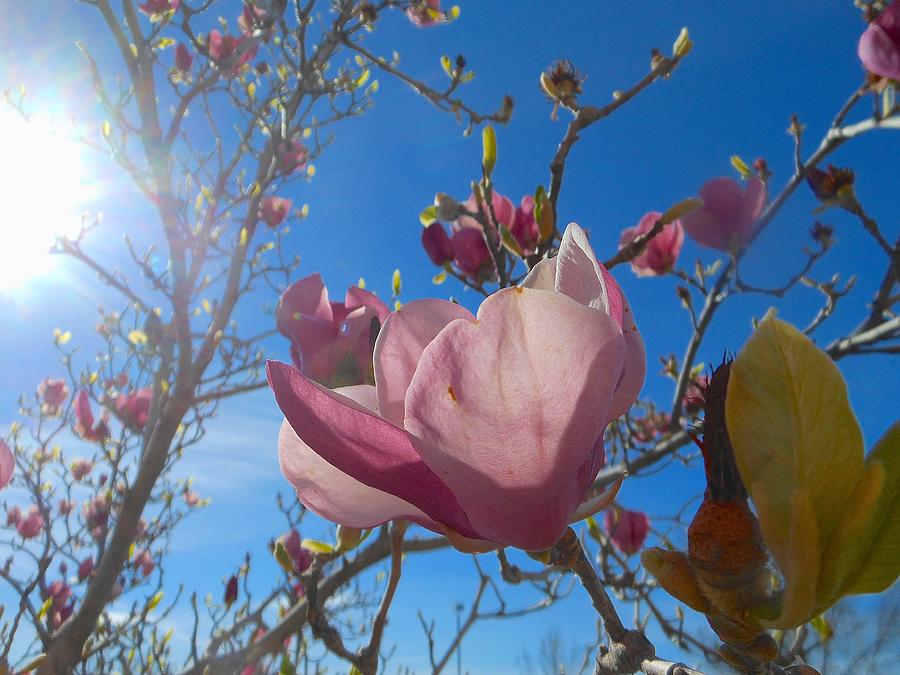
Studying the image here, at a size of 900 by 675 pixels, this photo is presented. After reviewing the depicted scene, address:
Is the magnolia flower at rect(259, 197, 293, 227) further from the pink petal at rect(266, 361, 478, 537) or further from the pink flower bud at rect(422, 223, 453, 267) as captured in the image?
the pink petal at rect(266, 361, 478, 537)

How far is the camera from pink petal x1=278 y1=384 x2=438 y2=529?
0.39 metres

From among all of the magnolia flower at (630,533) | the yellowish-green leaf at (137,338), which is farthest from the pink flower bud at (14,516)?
the magnolia flower at (630,533)

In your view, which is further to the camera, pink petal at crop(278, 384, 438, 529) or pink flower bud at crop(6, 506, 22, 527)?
pink flower bud at crop(6, 506, 22, 527)

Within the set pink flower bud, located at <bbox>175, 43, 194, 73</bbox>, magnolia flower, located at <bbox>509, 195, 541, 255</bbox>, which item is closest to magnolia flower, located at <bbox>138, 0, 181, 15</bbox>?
pink flower bud, located at <bbox>175, 43, 194, 73</bbox>

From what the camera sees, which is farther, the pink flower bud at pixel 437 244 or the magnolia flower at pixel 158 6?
the magnolia flower at pixel 158 6

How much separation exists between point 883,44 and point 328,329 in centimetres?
90

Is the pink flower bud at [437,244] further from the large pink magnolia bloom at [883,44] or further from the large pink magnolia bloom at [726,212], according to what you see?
the large pink magnolia bloom at [883,44]

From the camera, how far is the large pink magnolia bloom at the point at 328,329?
0.62 meters

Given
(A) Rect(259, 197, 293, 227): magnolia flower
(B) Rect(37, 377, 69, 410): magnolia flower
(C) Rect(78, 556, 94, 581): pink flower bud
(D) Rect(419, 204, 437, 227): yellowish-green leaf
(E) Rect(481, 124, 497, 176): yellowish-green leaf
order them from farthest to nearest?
(B) Rect(37, 377, 69, 410): magnolia flower → (A) Rect(259, 197, 293, 227): magnolia flower → (C) Rect(78, 556, 94, 581): pink flower bud → (D) Rect(419, 204, 437, 227): yellowish-green leaf → (E) Rect(481, 124, 497, 176): yellowish-green leaf

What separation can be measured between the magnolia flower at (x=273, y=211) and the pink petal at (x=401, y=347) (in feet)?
8.25

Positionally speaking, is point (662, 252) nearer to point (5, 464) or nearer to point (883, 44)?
point (883, 44)

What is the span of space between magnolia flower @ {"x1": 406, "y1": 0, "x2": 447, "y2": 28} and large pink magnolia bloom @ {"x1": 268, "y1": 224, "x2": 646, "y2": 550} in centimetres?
260

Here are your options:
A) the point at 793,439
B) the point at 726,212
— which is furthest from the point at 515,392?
the point at 726,212

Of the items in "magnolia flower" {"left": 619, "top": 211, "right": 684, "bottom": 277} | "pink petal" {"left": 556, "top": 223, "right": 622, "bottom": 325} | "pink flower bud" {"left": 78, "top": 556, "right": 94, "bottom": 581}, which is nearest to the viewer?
"pink petal" {"left": 556, "top": 223, "right": 622, "bottom": 325}
